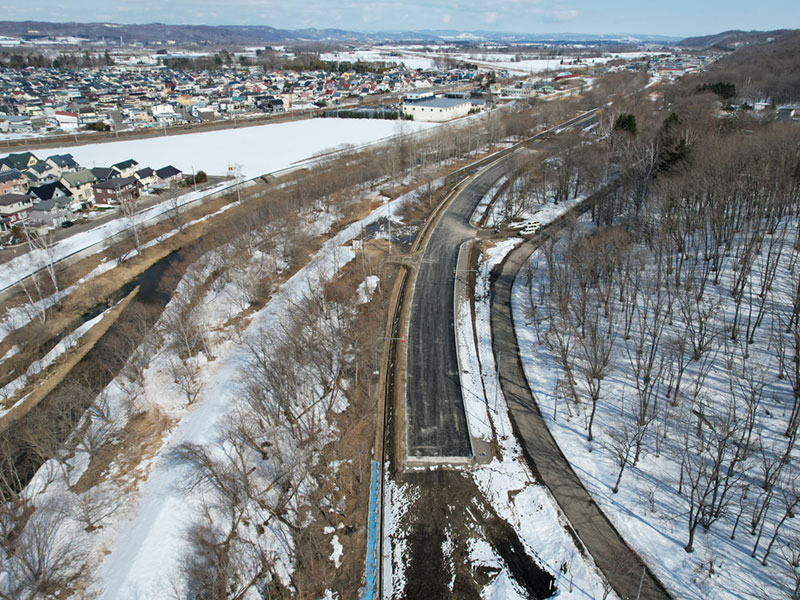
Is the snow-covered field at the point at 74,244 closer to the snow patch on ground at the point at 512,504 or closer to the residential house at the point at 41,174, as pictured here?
the residential house at the point at 41,174

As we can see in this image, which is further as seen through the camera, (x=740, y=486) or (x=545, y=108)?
(x=545, y=108)

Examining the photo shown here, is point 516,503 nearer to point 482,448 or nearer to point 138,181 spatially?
point 482,448

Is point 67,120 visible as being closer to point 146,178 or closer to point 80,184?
point 146,178

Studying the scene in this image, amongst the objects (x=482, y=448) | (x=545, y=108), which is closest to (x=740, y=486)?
(x=482, y=448)

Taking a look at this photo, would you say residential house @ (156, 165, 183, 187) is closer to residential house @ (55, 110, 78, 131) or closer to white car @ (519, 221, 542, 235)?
white car @ (519, 221, 542, 235)

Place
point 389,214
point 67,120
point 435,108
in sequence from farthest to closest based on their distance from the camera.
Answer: point 435,108 → point 67,120 → point 389,214

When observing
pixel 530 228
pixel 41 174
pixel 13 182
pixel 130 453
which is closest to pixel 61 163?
pixel 41 174

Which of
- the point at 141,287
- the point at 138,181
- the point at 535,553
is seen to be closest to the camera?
the point at 535,553
